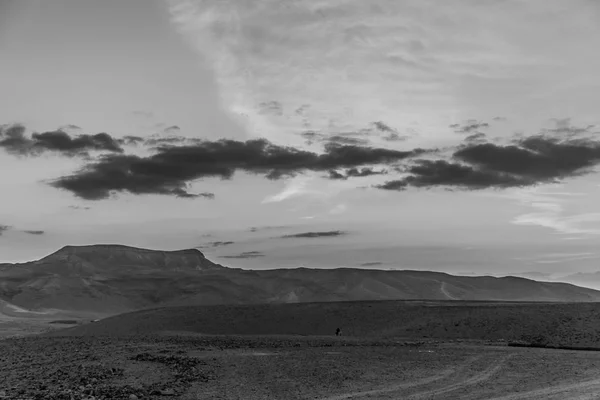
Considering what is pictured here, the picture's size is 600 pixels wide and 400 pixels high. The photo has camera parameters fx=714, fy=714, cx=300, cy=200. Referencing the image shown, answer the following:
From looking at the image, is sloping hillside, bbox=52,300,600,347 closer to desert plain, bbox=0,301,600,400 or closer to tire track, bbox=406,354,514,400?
desert plain, bbox=0,301,600,400

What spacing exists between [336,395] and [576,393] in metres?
7.74

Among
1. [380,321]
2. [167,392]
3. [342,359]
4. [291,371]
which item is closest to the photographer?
[167,392]

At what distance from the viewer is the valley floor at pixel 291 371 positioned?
23922 mm

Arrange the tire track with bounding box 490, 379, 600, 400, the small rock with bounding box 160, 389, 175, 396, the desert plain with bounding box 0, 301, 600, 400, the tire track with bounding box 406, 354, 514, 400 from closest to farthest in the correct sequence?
1. the tire track with bounding box 490, 379, 600, 400
2. the tire track with bounding box 406, 354, 514, 400
3. the small rock with bounding box 160, 389, 175, 396
4. the desert plain with bounding box 0, 301, 600, 400

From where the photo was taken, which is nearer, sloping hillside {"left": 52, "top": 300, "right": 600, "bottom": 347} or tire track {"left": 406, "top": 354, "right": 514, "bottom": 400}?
tire track {"left": 406, "top": 354, "right": 514, "bottom": 400}

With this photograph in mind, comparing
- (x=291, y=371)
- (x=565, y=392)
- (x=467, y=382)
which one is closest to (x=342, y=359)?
(x=291, y=371)

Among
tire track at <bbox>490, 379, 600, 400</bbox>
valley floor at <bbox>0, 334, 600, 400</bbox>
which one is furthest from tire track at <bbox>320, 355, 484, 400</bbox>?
tire track at <bbox>490, 379, 600, 400</bbox>

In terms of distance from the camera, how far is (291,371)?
28938 mm

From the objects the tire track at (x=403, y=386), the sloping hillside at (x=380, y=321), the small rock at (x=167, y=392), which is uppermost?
the sloping hillside at (x=380, y=321)

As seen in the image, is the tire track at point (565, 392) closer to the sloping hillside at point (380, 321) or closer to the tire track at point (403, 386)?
the tire track at point (403, 386)

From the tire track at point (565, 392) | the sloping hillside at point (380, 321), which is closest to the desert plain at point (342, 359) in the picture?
the tire track at point (565, 392)

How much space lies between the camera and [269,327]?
2259 inches

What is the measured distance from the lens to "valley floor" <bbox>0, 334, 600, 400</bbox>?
23922mm

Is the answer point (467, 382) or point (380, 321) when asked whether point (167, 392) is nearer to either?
point (467, 382)
